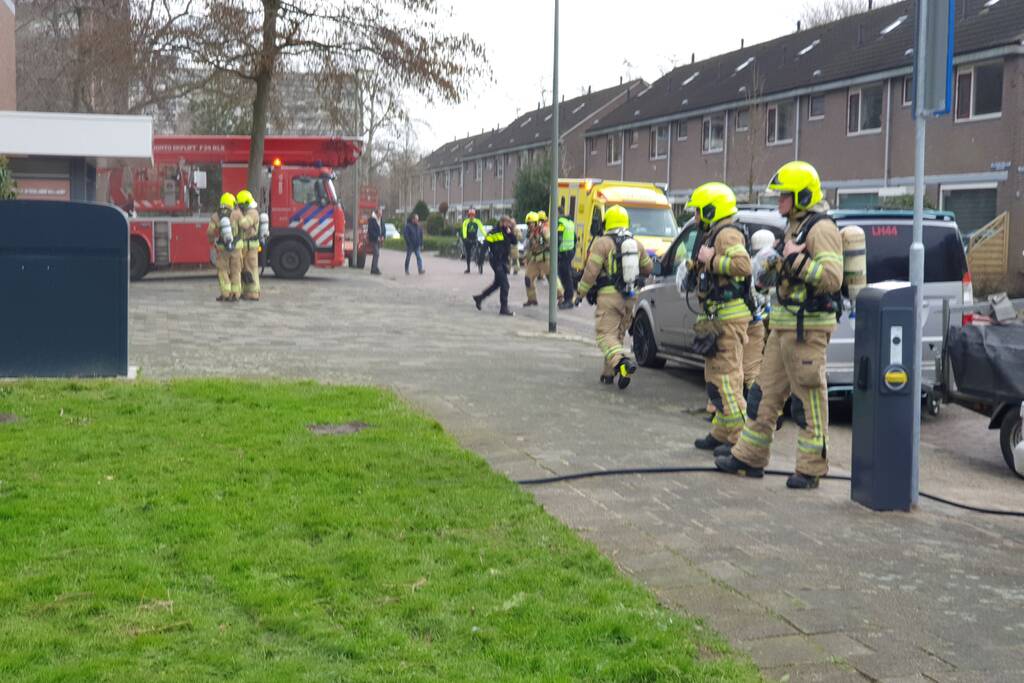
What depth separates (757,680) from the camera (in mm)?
4121

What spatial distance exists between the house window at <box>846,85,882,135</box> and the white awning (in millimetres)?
24609

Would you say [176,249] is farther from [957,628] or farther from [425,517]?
[957,628]

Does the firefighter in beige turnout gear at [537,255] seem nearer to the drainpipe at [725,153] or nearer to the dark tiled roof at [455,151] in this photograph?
the drainpipe at [725,153]

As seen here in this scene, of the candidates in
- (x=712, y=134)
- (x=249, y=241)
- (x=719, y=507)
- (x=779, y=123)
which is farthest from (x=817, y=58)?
(x=719, y=507)

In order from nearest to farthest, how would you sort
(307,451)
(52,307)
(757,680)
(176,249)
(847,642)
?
(757,680) < (847,642) < (307,451) < (52,307) < (176,249)

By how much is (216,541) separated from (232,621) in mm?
1053

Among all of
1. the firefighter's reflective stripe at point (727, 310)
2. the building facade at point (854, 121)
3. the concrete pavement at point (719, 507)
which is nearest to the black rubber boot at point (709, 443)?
the concrete pavement at point (719, 507)

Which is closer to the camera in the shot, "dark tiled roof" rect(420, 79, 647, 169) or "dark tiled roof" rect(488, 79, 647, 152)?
"dark tiled roof" rect(488, 79, 647, 152)

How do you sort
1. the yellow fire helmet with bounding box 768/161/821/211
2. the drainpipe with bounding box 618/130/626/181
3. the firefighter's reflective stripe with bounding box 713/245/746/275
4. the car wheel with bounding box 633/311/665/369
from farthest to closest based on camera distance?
the drainpipe with bounding box 618/130/626/181
the car wheel with bounding box 633/311/665/369
the firefighter's reflective stripe with bounding box 713/245/746/275
the yellow fire helmet with bounding box 768/161/821/211

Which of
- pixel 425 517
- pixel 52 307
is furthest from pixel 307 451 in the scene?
pixel 52 307

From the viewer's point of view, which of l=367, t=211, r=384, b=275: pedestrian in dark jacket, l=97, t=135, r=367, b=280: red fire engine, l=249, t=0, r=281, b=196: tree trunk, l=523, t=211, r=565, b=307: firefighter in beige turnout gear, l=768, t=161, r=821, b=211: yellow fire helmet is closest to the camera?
l=768, t=161, r=821, b=211: yellow fire helmet

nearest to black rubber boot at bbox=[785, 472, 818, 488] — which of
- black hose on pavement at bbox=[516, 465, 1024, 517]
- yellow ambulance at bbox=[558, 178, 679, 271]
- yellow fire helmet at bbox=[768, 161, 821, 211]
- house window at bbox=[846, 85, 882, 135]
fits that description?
black hose on pavement at bbox=[516, 465, 1024, 517]

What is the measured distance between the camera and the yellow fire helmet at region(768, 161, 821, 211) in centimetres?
747

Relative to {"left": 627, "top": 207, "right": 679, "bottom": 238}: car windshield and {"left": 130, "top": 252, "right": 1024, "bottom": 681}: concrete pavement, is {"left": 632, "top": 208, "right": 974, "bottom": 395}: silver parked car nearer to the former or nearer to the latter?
{"left": 130, "top": 252, "right": 1024, "bottom": 681}: concrete pavement
